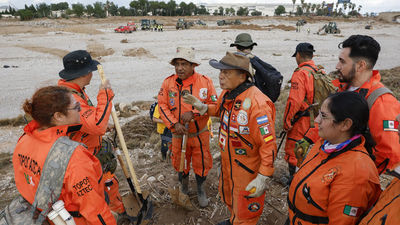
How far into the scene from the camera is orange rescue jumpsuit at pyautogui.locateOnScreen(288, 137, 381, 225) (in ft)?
6.21

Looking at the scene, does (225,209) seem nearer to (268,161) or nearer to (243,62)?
(268,161)

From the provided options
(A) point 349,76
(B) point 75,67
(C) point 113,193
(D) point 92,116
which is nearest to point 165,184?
(C) point 113,193

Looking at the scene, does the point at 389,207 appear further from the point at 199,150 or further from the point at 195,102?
the point at 199,150

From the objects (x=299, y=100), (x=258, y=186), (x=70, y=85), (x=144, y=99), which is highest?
(x=70, y=85)

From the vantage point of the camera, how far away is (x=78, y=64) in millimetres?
3199

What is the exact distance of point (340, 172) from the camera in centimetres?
194

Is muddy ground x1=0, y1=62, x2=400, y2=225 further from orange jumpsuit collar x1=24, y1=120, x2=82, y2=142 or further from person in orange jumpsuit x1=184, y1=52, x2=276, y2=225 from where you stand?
orange jumpsuit collar x1=24, y1=120, x2=82, y2=142

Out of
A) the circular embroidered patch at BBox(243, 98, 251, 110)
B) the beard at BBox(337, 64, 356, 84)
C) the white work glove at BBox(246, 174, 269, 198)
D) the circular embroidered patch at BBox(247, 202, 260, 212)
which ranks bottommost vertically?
the circular embroidered patch at BBox(247, 202, 260, 212)

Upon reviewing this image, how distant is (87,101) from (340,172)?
2.82 meters

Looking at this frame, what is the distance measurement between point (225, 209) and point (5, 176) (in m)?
4.30

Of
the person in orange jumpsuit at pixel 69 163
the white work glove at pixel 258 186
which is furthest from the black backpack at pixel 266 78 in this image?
the person in orange jumpsuit at pixel 69 163

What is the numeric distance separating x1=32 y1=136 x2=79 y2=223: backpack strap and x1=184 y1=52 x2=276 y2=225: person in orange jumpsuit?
170 centimetres

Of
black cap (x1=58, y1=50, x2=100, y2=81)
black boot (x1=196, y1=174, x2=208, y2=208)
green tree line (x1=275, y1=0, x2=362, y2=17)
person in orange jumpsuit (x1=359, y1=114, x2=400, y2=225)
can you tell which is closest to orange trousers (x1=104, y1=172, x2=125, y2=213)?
black boot (x1=196, y1=174, x2=208, y2=208)

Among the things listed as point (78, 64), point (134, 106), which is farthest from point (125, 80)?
point (78, 64)
